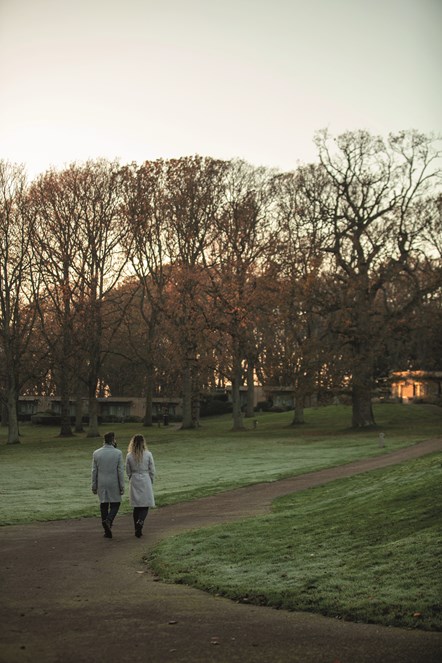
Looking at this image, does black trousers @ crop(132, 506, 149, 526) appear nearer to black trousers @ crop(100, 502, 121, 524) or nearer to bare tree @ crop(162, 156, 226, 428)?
black trousers @ crop(100, 502, 121, 524)

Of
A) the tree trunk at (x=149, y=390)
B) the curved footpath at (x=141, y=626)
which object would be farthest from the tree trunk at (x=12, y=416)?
the curved footpath at (x=141, y=626)

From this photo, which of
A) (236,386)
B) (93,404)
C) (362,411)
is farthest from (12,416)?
(362,411)

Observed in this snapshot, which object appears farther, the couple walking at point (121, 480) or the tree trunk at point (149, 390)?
the tree trunk at point (149, 390)

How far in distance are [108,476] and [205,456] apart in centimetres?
2618

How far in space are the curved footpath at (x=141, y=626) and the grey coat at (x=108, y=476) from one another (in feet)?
6.07

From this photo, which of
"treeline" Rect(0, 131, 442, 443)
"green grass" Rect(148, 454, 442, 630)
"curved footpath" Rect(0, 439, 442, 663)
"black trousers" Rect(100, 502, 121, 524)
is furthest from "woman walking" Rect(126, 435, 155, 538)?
"treeline" Rect(0, 131, 442, 443)

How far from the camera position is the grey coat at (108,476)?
17.9m

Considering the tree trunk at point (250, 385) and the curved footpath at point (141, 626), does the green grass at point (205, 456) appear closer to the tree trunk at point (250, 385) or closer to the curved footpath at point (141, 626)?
the tree trunk at point (250, 385)

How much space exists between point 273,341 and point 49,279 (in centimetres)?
1608

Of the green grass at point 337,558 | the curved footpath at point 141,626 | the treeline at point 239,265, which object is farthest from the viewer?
the treeline at point 239,265

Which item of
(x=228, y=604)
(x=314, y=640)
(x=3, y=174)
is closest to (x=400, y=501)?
(x=228, y=604)

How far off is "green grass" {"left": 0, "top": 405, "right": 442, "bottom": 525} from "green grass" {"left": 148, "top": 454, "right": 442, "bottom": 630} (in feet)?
22.5

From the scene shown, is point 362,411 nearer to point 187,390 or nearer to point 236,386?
point 236,386

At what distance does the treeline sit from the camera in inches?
2100
